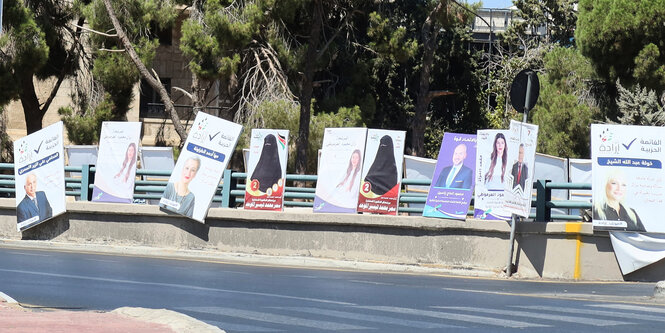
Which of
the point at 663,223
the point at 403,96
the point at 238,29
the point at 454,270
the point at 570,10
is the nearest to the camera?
the point at 663,223

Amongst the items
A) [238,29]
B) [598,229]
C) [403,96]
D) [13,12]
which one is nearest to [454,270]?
[598,229]

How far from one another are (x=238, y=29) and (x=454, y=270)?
17.0 metres

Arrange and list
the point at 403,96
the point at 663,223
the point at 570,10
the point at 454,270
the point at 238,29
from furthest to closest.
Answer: the point at 570,10, the point at 403,96, the point at 238,29, the point at 454,270, the point at 663,223

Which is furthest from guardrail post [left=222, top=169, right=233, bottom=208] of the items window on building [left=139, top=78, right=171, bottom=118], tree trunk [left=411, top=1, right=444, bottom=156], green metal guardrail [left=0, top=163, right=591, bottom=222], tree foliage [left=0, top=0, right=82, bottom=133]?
window on building [left=139, top=78, right=171, bottom=118]

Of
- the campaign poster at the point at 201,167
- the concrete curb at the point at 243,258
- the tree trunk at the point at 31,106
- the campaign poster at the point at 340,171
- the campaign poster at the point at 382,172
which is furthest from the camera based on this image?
the tree trunk at the point at 31,106

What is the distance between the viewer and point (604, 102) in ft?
111

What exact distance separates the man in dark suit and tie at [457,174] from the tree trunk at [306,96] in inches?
540

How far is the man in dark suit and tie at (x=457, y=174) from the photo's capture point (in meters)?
19.0

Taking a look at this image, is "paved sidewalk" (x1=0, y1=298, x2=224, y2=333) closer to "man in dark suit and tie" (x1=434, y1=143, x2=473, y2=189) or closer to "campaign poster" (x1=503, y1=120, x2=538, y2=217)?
"campaign poster" (x1=503, y1=120, x2=538, y2=217)

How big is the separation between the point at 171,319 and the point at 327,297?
11.6ft

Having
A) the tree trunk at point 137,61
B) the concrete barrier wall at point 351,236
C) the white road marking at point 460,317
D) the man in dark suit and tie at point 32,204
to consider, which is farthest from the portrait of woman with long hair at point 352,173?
the tree trunk at point 137,61

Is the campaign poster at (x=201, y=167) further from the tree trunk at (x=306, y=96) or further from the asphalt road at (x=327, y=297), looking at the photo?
the tree trunk at (x=306, y=96)

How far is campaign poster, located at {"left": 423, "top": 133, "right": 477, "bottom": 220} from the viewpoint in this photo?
740 inches

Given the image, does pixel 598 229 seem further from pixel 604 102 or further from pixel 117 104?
pixel 117 104
